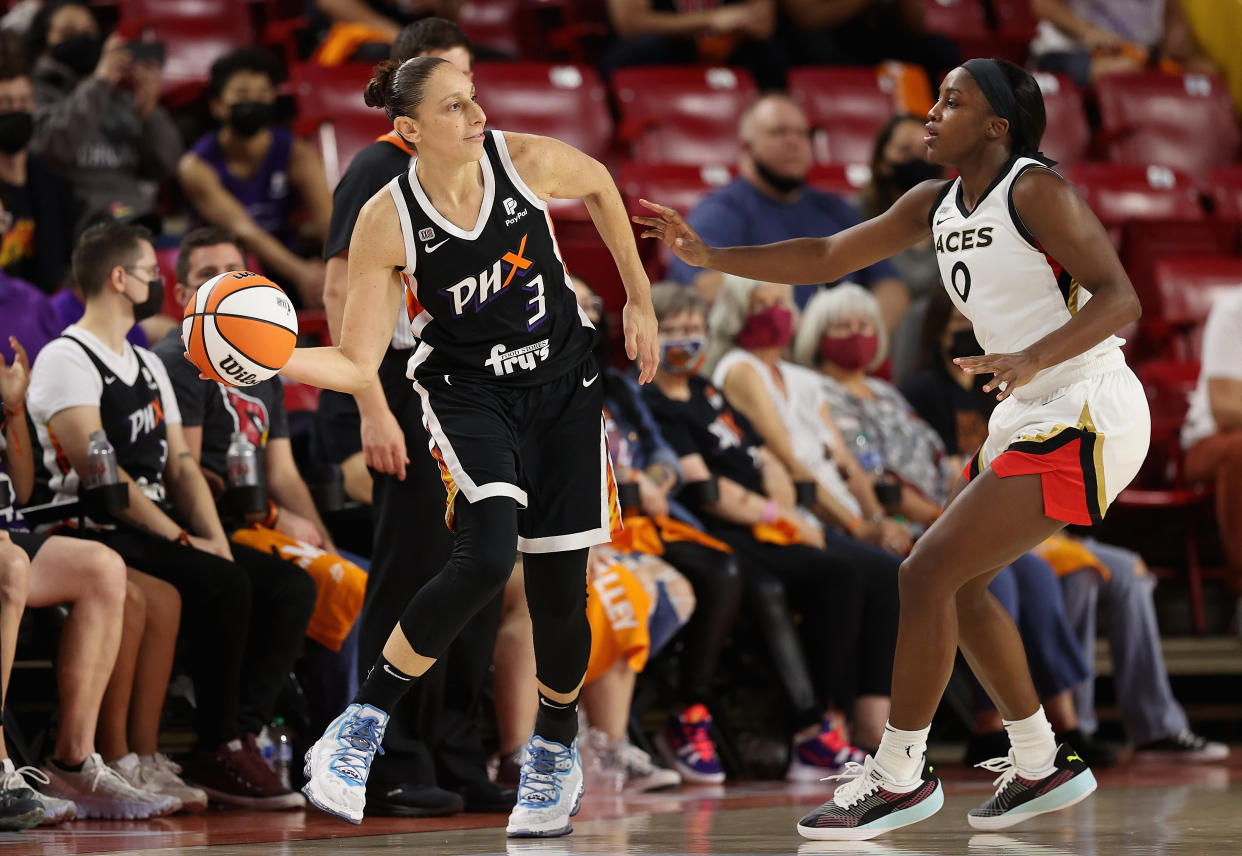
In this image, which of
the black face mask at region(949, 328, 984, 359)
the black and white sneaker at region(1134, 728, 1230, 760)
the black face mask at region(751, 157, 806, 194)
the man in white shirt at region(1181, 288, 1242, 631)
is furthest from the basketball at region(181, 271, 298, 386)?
the man in white shirt at region(1181, 288, 1242, 631)

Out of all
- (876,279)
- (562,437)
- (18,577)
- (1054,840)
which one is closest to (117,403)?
(18,577)

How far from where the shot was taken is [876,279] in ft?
23.8

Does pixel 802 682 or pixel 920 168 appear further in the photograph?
pixel 920 168

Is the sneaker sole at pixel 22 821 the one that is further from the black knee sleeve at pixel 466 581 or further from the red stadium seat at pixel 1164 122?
the red stadium seat at pixel 1164 122

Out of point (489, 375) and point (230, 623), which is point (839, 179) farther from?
point (489, 375)

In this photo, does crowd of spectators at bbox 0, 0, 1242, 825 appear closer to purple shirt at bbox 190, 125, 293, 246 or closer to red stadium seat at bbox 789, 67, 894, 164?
purple shirt at bbox 190, 125, 293, 246

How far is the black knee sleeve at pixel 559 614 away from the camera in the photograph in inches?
147

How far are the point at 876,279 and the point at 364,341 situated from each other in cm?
406

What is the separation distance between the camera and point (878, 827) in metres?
3.75

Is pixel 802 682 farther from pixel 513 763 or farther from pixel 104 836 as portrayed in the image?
pixel 104 836

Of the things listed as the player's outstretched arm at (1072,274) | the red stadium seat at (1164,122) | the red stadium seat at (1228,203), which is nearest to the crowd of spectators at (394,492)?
the player's outstretched arm at (1072,274)

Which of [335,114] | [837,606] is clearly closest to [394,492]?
[837,606]

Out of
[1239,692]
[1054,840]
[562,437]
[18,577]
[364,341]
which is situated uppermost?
[364,341]

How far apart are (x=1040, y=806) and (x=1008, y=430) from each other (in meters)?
0.94
